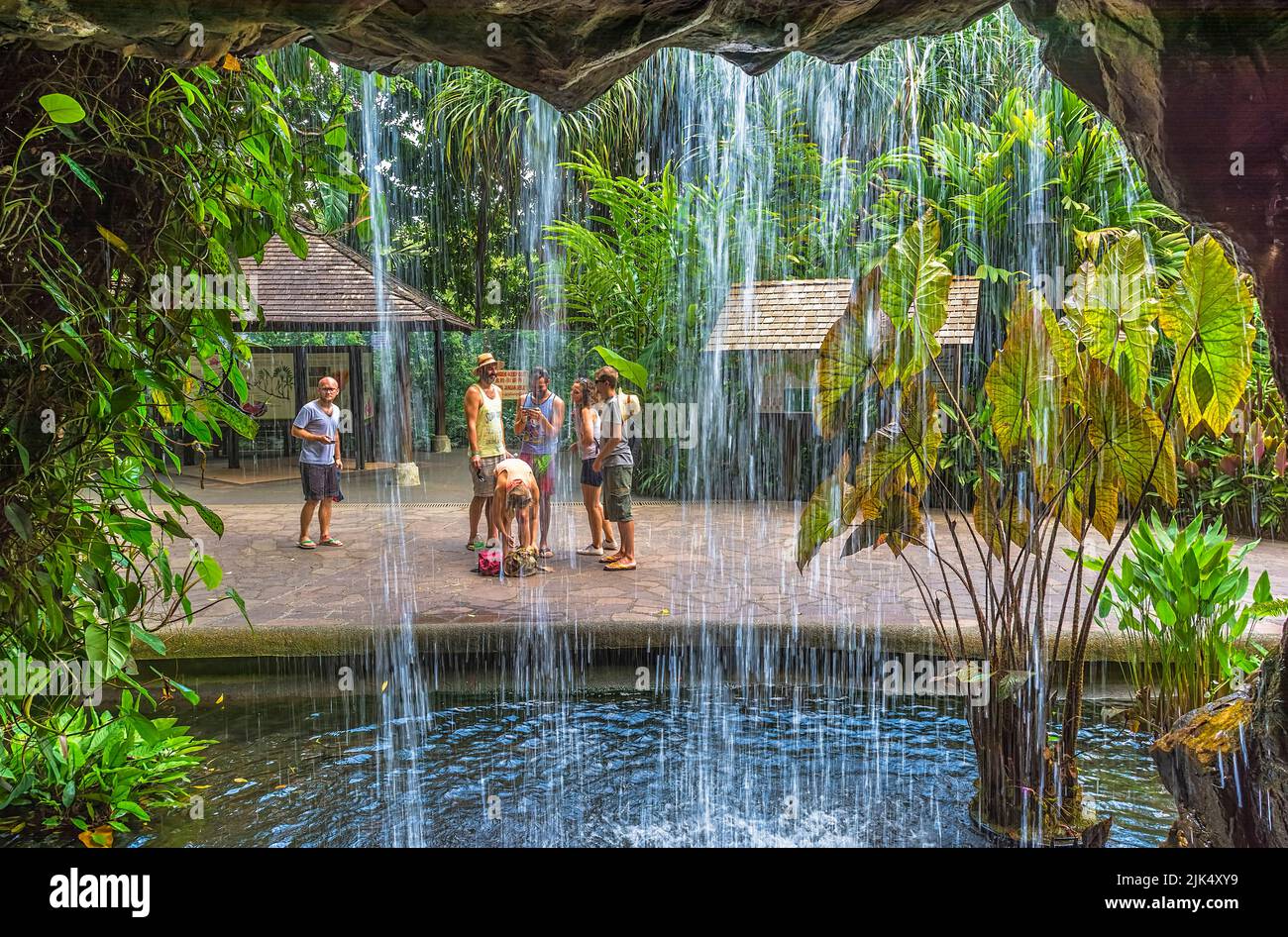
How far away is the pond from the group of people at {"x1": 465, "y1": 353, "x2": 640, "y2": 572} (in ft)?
6.49

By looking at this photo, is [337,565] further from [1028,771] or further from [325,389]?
[1028,771]

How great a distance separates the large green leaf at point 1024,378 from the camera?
3.44m

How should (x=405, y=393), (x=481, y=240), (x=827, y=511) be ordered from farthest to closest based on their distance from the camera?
(x=481, y=240) → (x=405, y=393) → (x=827, y=511)

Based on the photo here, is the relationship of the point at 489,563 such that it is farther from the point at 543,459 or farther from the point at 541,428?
the point at 541,428

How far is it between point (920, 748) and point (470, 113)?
53.5ft

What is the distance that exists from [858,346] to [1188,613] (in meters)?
1.87

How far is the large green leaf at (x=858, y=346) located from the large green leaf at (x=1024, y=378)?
40cm

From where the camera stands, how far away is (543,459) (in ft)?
26.6

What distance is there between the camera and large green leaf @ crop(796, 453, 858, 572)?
357cm

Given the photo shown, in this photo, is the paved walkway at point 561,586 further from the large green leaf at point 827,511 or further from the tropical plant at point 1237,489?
the large green leaf at point 827,511
